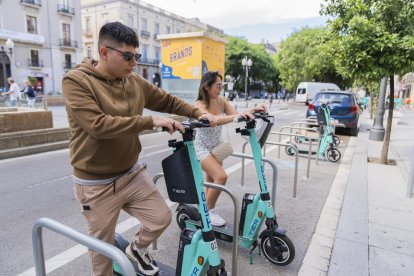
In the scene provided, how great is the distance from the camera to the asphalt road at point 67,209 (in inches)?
120

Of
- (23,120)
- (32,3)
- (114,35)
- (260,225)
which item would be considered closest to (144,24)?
(32,3)

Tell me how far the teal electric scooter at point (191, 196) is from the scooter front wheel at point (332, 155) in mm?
5868

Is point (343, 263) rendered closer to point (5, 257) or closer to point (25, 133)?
point (5, 257)

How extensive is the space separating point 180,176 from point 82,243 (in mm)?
749

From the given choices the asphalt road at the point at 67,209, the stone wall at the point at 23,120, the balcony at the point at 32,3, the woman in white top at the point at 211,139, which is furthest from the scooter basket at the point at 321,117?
the balcony at the point at 32,3

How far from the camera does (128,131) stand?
179 centimetres

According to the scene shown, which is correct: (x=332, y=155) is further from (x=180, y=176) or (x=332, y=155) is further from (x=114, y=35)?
(x=114, y=35)

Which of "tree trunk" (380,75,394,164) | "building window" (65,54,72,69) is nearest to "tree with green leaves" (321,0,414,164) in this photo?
"tree trunk" (380,75,394,164)

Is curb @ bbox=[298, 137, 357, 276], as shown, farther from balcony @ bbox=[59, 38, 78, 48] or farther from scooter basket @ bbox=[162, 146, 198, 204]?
balcony @ bbox=[59, 38, 78, 48]

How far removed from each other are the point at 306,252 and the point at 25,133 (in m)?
7.36

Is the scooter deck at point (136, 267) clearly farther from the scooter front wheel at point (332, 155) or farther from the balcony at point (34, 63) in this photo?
the balcony at point (34, 63)

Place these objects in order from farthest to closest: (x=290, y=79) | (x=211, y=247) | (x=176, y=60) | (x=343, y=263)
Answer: (x=290, y=79) → (x=176, y=60) → (x=343, y=263) → (x=211, y=247)

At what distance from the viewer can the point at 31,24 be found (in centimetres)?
3109

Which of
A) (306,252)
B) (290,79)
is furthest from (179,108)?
(290,79)
